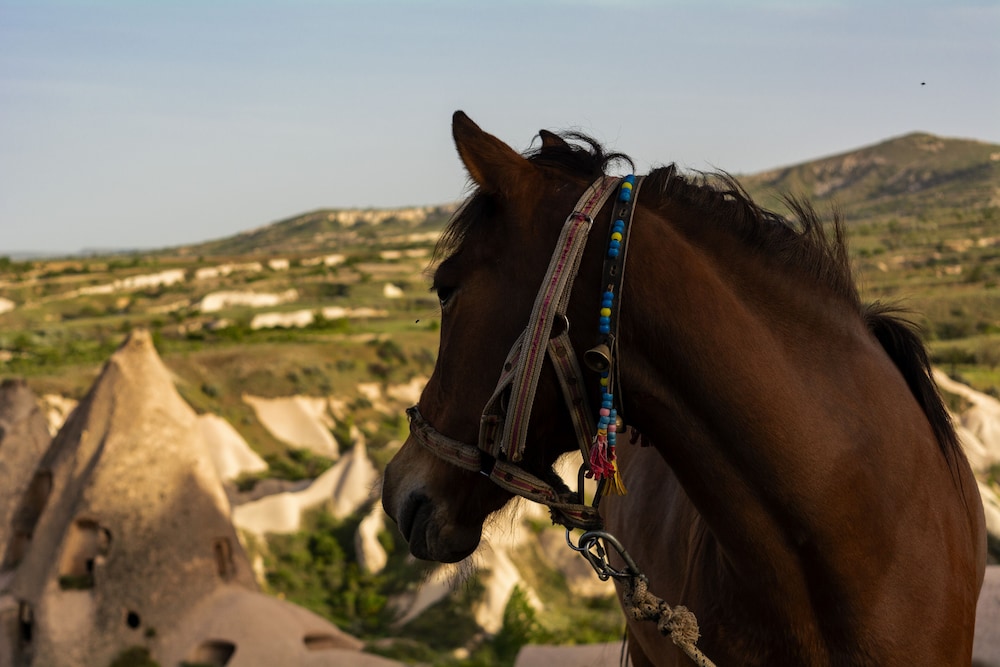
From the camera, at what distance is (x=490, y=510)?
288cm

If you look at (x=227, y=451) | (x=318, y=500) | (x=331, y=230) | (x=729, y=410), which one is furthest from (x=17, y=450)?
(x=331, y=230)

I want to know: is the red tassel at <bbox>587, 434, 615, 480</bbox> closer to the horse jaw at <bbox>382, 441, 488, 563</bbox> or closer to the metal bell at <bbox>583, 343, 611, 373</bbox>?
the metal bell at <bbox>583, 343, 611, 373</bbox>

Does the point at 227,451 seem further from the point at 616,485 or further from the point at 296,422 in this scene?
the point at 616,485

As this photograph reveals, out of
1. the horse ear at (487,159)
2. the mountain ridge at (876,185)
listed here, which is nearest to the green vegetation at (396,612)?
the horse ear at (487,159)

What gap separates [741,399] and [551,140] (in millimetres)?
999

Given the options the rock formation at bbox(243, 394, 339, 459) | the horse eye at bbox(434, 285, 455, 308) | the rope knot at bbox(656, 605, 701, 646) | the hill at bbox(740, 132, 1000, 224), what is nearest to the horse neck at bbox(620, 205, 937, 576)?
the rope knot at bbox(656, 605, 701, 646)

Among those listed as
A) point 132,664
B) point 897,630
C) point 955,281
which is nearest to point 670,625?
point 897,630

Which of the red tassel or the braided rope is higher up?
the red tassel

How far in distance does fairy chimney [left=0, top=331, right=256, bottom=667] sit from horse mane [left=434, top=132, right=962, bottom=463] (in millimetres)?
12607

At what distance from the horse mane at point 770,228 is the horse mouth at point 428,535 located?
2.56 feet

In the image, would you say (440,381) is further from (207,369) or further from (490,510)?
(207,369)

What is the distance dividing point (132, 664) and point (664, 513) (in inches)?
478

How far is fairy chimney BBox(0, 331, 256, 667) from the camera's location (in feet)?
44.5

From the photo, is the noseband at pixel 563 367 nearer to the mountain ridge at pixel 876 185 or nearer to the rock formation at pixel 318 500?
the rock formation at pixel 318 500
